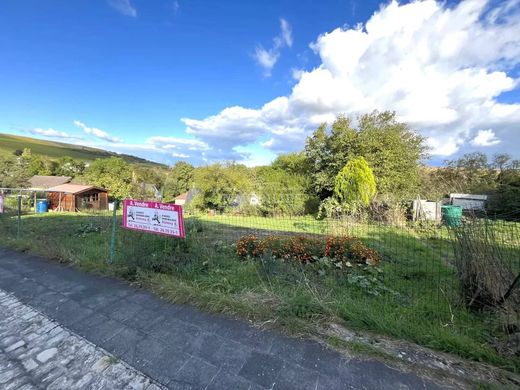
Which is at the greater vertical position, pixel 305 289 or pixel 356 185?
pixel 356 185

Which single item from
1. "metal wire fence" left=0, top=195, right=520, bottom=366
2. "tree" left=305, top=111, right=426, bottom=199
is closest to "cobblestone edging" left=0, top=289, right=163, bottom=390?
"metal wire fence" left=0, top=195, right=520, bottom=366

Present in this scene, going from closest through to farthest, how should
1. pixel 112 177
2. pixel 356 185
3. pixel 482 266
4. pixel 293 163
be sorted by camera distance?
pixel 482 266, pixel 356 185, pixel 293 163, pixel 112 177

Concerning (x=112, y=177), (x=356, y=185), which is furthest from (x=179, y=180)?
(x=356, y=185)

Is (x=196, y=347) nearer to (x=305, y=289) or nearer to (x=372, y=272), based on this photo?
(x=305, y=289)

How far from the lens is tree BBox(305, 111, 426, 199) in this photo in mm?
16453

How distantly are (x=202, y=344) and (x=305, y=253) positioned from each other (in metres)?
2.65

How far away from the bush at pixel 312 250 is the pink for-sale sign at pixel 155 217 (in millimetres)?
1473

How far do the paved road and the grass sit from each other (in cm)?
26

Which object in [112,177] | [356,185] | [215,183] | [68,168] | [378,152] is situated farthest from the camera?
[68,168]

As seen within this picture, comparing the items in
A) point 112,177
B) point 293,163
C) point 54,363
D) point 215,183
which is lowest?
point 54,363

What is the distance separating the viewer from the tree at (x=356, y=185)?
531 inches

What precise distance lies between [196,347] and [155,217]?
210 cm

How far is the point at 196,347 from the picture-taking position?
7.72 feet

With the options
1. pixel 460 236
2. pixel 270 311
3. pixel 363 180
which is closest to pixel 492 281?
pixel 460 236
